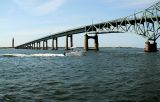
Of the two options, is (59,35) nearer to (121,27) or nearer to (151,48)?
(121,27)

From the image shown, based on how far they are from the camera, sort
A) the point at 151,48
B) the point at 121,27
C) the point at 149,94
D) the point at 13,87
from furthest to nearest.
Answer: the point at 121,27 < the point at 151,48 < the point at 13,87 < the point at 149,94

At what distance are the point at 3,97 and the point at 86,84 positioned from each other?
7.98 metres

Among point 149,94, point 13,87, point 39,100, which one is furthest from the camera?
point 13,87

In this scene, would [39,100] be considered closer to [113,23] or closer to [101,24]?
[113,23]

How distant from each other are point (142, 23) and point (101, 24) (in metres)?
30.6

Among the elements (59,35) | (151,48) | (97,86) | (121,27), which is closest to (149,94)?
(97,86)

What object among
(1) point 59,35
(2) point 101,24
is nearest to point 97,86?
(2) point 101,24

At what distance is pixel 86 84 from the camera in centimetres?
2536

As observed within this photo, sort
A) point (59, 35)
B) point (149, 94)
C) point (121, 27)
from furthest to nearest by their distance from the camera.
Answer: point (59, 35) < point (121, 27) < point (149, 94)

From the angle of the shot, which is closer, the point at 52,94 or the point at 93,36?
the point at 52,94

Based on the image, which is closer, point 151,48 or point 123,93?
point 123,93

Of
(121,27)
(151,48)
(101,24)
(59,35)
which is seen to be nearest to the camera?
(151,48)

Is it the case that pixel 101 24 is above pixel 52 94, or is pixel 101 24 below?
above

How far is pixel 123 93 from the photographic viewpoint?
21.0 metres
